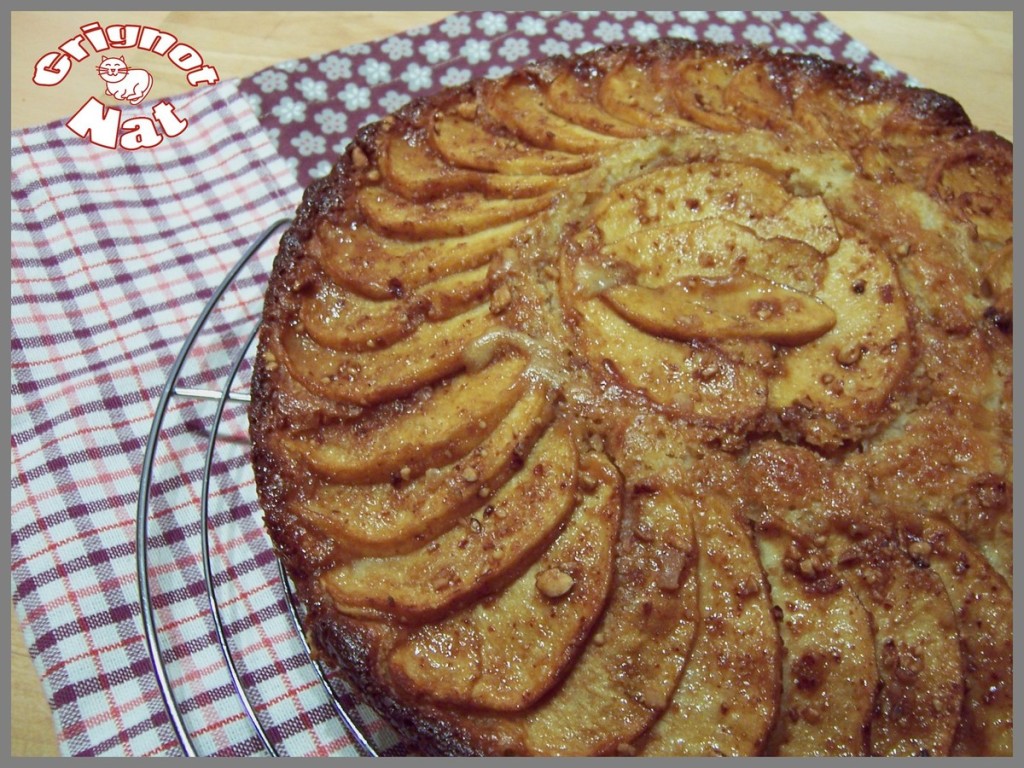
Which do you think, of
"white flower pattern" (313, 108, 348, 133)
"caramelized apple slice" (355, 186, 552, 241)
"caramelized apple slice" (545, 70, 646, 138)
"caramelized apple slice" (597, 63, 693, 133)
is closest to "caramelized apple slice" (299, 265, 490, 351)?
"caramelized apple slice" (355, 186, 552, 241)

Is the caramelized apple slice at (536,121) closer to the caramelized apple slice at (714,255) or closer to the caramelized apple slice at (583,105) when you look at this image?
the caramelized apple slice at (583,105)

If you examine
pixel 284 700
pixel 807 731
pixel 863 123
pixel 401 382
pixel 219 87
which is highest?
pixel 863 123

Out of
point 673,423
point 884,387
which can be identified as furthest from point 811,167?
point 673,423

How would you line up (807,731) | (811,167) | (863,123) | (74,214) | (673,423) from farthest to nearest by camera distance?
(74,214) → (863,123) → (811,167) → (673,423) → (807,731)

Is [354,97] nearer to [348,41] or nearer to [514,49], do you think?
[348,41]

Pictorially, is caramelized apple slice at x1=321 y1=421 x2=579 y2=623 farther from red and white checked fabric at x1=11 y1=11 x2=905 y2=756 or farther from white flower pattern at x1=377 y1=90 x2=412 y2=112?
white flower pattern at x1=377 y1=90 x2=412 y2=112

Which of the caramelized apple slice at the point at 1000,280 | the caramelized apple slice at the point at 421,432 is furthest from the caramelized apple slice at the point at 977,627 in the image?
the caramelized apple slice at the point at 421,432

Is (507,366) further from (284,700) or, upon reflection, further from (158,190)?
(158,190)

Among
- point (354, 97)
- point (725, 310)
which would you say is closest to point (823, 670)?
point (725, 310)
